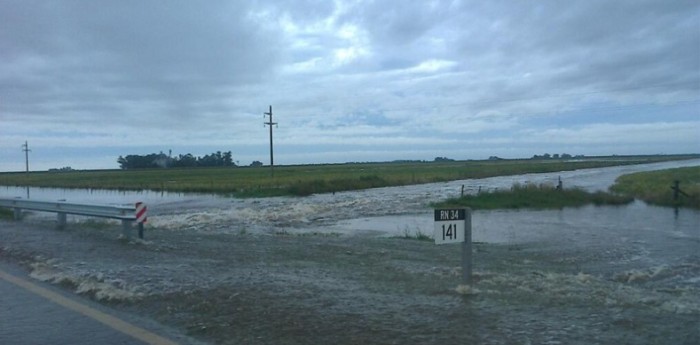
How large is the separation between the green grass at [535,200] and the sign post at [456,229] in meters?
22.1

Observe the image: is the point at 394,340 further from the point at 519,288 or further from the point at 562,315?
the point at 519,288

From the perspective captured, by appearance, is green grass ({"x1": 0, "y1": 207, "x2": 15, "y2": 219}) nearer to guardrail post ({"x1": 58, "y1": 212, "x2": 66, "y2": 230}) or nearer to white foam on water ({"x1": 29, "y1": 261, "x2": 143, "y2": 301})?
guardrail post ({"x1": 58, "y1": 212, "x2": 66, "y2": 230})

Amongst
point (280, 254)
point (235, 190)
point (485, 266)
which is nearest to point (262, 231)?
point (280, 254)

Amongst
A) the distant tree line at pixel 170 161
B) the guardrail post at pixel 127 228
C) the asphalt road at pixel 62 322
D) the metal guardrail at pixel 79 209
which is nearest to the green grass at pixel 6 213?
the metal guardrail at pixel 79 209

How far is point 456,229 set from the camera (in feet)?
27.2

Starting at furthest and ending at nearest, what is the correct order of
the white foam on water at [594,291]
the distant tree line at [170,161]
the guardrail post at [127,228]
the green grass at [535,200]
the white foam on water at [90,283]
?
1. the distant tree line at [170,161]
2. the green grass at [535,200]
3. the guardrail post at [127,228]
4. the white foam on water at [90,283]
5. the white foam on water at [594,291]

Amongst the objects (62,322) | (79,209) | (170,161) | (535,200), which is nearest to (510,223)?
(535,200)

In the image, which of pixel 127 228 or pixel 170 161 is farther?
pixel 170 161

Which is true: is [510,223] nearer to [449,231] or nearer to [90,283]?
[449,231]

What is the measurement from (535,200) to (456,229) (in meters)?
26.0

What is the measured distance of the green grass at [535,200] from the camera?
31500 millimetres

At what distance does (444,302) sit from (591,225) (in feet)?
52.5

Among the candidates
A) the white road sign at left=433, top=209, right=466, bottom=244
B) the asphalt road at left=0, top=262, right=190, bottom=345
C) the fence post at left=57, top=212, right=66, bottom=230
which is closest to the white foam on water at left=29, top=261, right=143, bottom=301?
the asphalt road at left=0, top=262, right=190, bottom=345

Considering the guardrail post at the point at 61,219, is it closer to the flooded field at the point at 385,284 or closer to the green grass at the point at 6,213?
the flooded field at the point at 385,284
